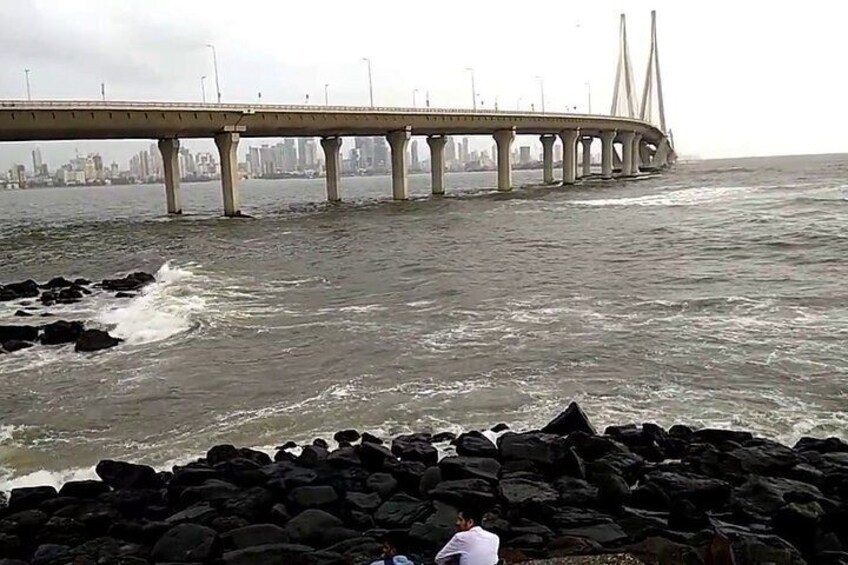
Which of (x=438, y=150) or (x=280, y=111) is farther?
(x=438, y=150)

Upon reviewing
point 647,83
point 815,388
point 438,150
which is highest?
point 647,83

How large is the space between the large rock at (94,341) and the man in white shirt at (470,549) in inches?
615

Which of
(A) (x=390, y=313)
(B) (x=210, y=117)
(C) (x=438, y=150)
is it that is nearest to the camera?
(A) (x=390, y=313)

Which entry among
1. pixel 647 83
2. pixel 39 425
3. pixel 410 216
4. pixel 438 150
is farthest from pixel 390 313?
pixel 647 83

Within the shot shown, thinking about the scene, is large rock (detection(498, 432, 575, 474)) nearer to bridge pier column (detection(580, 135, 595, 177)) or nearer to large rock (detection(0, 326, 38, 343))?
large rock (detection(0, 326, 38, 343))

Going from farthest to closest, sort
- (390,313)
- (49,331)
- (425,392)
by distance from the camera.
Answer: (390,313) < (49,331) < (425,392)

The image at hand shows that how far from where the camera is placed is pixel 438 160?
302ft

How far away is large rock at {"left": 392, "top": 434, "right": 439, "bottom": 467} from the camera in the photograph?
11.0 meters

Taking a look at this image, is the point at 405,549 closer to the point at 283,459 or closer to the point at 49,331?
the point at 283,459

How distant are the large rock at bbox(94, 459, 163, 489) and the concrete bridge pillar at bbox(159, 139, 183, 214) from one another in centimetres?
6416

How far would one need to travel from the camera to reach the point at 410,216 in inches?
2466

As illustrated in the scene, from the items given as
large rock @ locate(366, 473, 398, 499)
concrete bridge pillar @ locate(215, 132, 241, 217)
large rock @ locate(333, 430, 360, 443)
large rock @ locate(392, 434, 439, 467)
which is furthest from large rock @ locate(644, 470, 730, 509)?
concrete bridge pillar @ locate(215, 132, 241, 217)

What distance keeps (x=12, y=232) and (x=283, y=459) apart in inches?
2465

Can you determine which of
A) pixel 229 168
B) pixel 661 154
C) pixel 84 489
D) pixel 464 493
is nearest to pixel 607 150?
pixel 661 154
